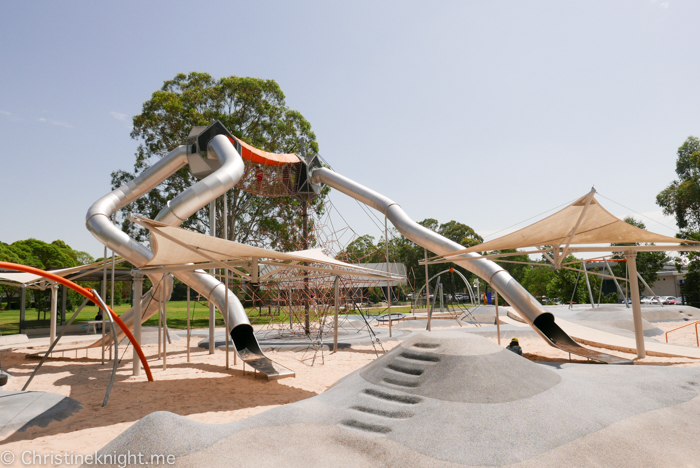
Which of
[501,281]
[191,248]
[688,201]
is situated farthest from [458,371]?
[688,201]

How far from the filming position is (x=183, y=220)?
460 inches

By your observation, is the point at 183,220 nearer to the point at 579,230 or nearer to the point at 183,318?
the point at 579,230

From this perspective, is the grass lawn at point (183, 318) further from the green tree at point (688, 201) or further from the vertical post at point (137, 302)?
the green tree at point (688, 201)

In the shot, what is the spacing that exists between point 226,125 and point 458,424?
80.1 ft

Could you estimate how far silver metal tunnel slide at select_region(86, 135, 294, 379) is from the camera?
1131 centimetres

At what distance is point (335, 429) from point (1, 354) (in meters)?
17.2

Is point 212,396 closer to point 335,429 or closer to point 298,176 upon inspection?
point 335,429

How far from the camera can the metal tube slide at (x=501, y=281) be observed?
12.1 metres

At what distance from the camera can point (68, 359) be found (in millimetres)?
14734

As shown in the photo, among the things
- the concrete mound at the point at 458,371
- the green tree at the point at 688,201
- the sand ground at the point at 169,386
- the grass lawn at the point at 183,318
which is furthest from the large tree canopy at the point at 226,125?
the green tree at the point at 688,201

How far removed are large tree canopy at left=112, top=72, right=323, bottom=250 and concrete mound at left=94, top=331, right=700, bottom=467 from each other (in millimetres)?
18749

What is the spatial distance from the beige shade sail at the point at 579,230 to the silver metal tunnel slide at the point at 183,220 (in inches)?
276

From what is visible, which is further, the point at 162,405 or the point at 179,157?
the point at 179,157

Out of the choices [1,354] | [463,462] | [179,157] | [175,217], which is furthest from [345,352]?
[1,354]
